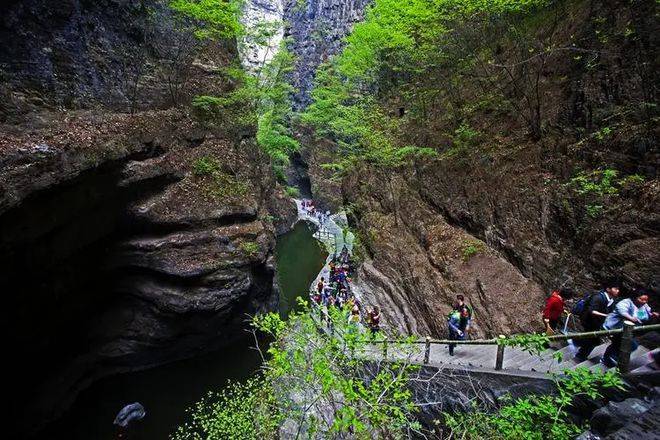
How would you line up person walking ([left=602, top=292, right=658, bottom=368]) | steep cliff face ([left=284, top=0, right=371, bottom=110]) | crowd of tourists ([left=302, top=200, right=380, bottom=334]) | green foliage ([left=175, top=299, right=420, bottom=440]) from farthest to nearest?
steep cliff face ([left=284, top=0, right=371, bottom=110])
crowd of tourists ([left=302, top=200, right=380, bottom=334])
person walking ([left=602, top=292, right=658, bottom=368])
green foliage ([left=175, top=299, right=420, bottom=440])

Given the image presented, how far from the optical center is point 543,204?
11.7 meters

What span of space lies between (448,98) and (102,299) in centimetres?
1883

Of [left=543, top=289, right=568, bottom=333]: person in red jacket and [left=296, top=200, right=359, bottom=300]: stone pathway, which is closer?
[left=543, top=289, right=568, bottom=333]: person in red jacket

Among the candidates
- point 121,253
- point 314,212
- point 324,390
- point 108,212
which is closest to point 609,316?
point 324,390

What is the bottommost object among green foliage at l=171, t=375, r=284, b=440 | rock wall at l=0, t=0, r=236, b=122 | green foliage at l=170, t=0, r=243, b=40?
green foliage at l=171, t=375, r=284, b=440

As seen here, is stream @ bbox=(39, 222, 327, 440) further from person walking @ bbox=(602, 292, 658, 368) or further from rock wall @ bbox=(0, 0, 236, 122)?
person walking @ bbox=(602, 292, 658, 368)

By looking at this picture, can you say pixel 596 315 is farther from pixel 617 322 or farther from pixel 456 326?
pixel 456 326

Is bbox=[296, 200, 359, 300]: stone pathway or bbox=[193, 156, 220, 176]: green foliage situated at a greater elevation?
bbox=[193, 156, 220, 176]: green foliage

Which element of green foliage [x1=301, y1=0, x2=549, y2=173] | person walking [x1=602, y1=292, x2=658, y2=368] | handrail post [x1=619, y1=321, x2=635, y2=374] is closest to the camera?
handrail post [x1=619, y1=321, x2=635, y2=374]

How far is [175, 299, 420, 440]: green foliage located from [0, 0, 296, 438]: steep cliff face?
5.09 meters

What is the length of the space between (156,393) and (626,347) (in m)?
15.4

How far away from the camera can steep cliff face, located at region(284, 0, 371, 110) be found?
48.9 metres

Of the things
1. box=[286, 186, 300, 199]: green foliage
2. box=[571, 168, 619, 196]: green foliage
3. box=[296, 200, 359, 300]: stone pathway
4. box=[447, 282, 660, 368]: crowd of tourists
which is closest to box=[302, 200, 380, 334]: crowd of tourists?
box=[296, 200, 359, 300]: stone pathway

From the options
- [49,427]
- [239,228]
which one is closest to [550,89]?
[239,228]
